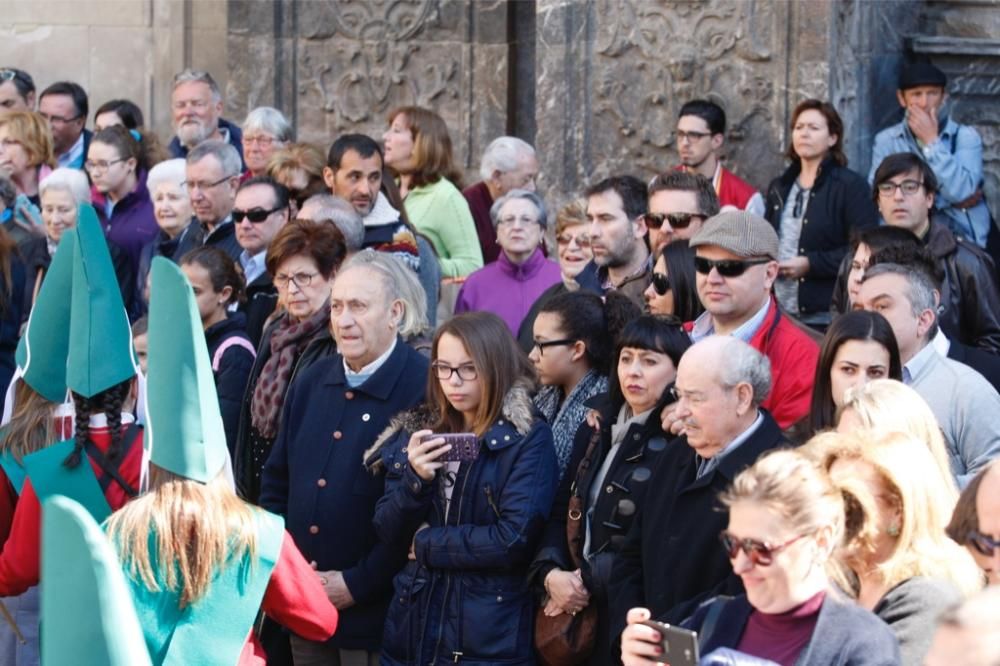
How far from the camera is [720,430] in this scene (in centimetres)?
504

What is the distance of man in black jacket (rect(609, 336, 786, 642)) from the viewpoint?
500cm

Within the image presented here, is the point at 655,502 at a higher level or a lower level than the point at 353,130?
lower

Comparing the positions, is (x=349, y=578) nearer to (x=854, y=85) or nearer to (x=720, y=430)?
(x=720, y=430)

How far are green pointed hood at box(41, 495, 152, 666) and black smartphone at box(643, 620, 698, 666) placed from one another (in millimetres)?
1086

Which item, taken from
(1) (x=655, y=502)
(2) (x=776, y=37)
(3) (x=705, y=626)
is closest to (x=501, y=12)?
(2) (x=776, y=37)

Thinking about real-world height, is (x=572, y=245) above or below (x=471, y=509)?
above

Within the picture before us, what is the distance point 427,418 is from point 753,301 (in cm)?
107

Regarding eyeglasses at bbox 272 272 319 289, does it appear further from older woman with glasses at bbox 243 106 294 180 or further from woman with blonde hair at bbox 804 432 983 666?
woman with blonde hair at bbox 804 432 983 666

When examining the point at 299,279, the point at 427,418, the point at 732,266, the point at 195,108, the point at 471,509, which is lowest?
the point at 471,509

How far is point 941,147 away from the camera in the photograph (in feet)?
27.8

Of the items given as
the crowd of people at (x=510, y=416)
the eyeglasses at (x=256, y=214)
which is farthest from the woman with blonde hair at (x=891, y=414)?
the eyeglasses at (x=256, y=214)

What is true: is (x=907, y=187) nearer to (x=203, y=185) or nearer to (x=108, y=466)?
(x=203, y=185)

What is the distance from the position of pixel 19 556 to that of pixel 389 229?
2.98 m

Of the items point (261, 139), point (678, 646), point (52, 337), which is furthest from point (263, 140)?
point (678, 646)
